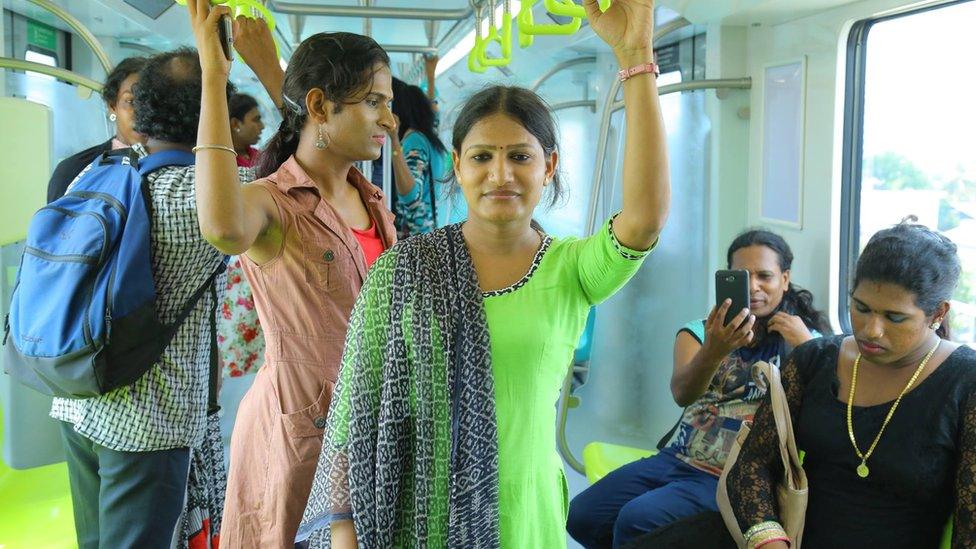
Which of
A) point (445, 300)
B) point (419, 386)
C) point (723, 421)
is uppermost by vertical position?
point (445, 300)

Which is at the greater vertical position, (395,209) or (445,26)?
(445,26)

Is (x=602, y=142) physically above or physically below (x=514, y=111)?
above

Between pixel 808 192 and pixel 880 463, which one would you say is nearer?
pixel 880 463

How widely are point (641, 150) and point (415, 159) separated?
2755 millimetres

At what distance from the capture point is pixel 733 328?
259 centimetres

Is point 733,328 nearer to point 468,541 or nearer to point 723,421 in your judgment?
point 723,421

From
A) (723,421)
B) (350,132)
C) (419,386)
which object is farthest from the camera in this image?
(723,421)

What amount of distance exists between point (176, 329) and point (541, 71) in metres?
4.16

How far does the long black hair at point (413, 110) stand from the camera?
4082mm

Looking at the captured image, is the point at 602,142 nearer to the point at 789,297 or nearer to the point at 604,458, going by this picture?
the point at 789,297

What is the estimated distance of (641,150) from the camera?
143 cm

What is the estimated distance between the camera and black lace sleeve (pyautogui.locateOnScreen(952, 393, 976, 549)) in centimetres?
188

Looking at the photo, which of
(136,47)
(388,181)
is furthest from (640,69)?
(136,47)

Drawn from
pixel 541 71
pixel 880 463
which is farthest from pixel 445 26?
pixel 880 463
